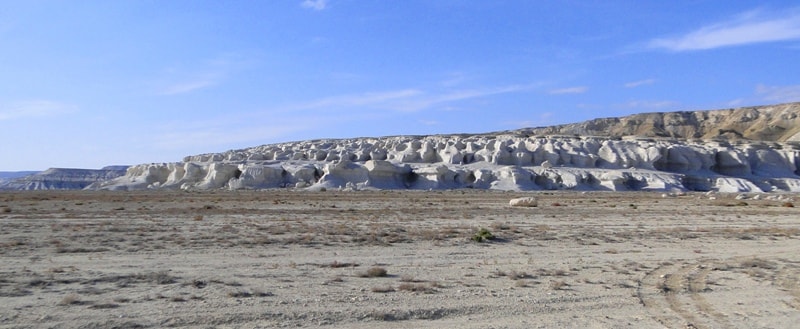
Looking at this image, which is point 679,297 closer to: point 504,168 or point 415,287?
point 415,287

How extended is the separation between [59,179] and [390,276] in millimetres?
108527

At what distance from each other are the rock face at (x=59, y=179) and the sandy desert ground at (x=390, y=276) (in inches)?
3453

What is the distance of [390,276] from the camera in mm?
12047

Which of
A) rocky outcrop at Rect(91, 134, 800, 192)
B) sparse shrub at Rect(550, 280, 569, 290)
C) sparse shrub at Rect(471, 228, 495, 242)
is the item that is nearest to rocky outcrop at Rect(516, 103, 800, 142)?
rocky outcrop at Rect(91, 134, 800, 192)

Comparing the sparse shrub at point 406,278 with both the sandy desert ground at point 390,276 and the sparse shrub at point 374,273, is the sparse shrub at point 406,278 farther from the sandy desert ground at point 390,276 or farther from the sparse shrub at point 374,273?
the sparse shrub at point 374,273

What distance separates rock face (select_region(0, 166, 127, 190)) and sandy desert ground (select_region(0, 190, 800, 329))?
8770cm

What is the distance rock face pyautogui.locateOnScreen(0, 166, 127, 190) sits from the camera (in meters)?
100

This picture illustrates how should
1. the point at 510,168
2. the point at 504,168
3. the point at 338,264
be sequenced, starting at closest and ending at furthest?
1. the point at 338,264
2. the point at 510,168
3. the point at 504,168

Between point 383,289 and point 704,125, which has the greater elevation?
point 704,125

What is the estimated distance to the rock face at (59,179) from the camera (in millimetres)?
100312

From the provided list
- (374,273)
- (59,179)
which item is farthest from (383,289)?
(59,179)

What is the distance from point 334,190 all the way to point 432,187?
9622 mm

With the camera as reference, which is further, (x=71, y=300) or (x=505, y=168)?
(x=505, y=168)

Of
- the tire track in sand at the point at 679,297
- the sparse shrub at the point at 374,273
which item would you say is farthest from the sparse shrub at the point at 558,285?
the sparse shrub at the point at 374,273
